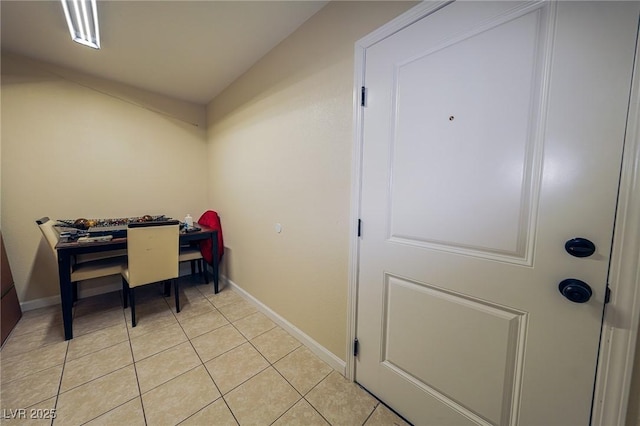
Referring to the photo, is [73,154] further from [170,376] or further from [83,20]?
[170,376]

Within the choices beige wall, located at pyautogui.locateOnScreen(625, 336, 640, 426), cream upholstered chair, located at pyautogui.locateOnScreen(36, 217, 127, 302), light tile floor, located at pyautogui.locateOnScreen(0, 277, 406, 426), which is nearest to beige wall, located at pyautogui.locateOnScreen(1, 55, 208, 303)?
cream upholstered chair, located at pyautogui.locateOnScreen(36, 217, 127, 302)

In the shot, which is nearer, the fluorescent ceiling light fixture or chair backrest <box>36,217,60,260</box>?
the fluorescent ceiling light fixture

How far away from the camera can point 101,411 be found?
1198 mm

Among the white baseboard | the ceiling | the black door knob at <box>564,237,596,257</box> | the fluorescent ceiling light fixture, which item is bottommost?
the white baseboard

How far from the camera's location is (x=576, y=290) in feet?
2.34

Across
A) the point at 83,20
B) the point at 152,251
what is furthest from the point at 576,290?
the point at 83,20

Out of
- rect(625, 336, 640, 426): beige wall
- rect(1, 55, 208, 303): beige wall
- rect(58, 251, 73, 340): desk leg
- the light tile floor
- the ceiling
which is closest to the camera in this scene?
rect(625, 336, 640, 426): beige wall

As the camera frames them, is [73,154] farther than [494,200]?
Yes

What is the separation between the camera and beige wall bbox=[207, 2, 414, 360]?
1408 mm

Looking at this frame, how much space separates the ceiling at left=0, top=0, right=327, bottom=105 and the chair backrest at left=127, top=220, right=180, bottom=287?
5.26ft

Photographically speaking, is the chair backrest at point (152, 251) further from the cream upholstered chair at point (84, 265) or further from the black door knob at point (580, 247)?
the black door knob at point (580, 247)

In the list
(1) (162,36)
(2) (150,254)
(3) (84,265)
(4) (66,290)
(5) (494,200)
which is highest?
(1) (162,36)

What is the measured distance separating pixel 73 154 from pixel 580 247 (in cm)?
399

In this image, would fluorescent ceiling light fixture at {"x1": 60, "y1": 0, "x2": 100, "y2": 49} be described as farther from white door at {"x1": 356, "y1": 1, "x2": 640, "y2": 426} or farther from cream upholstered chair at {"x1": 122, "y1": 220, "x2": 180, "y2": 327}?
white door at {"x1": 356, "y1": 1, "x2": 640, "y2": 426}
